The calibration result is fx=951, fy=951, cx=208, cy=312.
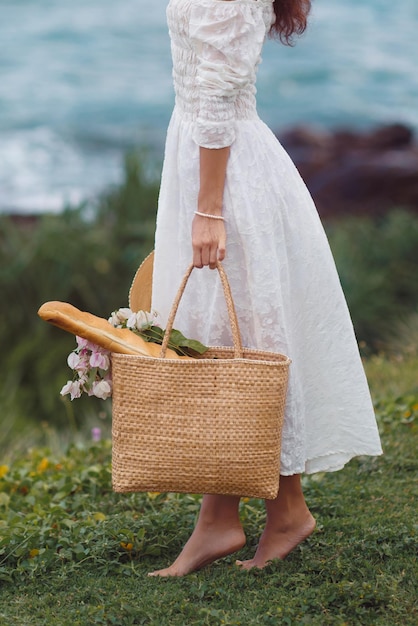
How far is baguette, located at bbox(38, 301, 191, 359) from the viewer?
2605 mm

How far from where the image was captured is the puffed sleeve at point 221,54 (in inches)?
101

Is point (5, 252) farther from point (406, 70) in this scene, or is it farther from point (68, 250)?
point (406, 70)

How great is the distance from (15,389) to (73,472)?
298 cm

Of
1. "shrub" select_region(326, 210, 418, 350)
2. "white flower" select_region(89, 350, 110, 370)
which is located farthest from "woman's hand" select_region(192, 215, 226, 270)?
"shrub" select_region(326, 210, 418, 350)

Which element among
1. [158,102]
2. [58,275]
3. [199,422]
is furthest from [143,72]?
[199,422]

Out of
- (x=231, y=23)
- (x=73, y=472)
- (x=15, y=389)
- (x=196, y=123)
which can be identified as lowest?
(x=15, y=389)

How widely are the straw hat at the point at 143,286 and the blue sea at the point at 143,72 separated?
8385mm

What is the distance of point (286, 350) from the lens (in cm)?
280

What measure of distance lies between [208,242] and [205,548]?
959 millimetres

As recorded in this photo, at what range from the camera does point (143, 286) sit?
10.2 feet

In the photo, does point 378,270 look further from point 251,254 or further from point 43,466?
point 251,254

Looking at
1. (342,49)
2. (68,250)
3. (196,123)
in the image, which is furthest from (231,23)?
(342,49)

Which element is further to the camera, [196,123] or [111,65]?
[111,65]

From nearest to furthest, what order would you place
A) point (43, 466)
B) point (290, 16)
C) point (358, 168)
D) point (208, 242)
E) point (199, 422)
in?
point (199, 422) < point (208, 242) < point (290, 16) < point (43, 466) < point (358, 168)
